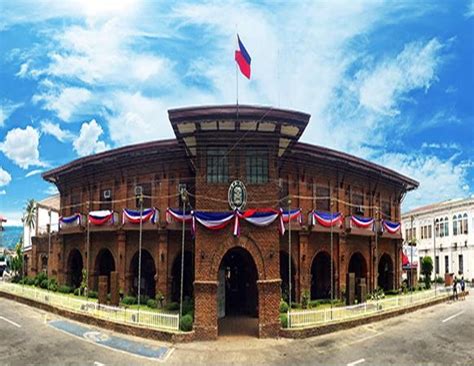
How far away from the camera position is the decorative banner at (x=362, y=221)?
28.0 meters

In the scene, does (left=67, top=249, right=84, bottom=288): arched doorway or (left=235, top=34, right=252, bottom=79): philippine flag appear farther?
(left=67, top=249, right=84, bottom=288): arched doorway

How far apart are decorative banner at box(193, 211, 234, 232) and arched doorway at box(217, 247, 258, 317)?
5466 mm

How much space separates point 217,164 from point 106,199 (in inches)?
518

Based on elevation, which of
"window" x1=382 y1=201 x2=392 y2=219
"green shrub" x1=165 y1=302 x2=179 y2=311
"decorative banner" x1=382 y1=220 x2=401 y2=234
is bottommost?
"green shrub" x1=165 y1=302 x2=179 y2=311

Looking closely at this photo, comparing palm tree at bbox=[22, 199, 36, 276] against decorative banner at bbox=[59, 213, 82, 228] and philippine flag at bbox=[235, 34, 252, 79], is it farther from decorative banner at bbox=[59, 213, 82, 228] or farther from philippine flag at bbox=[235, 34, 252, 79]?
philippine flag at bbox=[235, 34, 252, 79]

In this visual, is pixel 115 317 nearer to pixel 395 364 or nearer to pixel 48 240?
pixel 395 364

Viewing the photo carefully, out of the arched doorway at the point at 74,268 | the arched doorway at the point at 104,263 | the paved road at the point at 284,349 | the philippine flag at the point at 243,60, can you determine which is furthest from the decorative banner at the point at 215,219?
the arched doorway at the point at 74,268

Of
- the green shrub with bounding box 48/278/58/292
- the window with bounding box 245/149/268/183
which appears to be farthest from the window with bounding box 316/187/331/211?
the green shrub with bounding box 48/278/58/292

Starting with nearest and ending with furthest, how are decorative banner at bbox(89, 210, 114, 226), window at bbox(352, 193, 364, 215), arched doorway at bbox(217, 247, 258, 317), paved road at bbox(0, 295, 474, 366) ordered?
paved road at bbox(0, 295, 474, 366), arched doorway at bbox(217, 247, 258, 317), decorative banner at bbox(89, 210, 114, 226), window at bbox(352, 193, 364, 215)

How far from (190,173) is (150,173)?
2948mm

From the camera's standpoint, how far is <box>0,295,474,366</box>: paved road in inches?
608

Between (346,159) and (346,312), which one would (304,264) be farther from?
(346,159)

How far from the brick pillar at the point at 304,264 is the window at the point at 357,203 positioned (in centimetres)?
586

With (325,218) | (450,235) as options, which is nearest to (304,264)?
(325,218)
